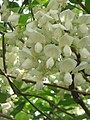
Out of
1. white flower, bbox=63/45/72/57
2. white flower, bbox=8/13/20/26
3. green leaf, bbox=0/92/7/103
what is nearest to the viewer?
white flower, bbox=63/45/72/57

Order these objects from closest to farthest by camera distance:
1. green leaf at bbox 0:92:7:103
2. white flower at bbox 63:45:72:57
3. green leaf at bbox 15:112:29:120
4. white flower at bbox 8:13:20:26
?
white flower at bbox 63:45:72:57 < white flower at bbox 8:13:20:26 < green leaf at bbox 0:92:7:103 < green leaf at bbox 15:112:29:120

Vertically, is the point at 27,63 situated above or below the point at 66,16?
below

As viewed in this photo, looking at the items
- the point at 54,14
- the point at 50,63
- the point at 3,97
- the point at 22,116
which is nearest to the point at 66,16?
the point at 54,14

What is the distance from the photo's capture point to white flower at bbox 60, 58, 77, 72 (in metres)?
1.08

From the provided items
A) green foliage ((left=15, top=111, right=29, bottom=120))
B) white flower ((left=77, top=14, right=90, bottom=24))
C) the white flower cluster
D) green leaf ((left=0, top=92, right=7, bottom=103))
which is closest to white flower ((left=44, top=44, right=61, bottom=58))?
the white flower cluster

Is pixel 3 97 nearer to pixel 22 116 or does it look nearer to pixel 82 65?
pixel 22 116

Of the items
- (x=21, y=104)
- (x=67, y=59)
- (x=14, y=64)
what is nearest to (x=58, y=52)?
(x=67, y=59)

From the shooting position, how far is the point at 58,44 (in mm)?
1102

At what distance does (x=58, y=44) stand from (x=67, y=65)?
65 mm

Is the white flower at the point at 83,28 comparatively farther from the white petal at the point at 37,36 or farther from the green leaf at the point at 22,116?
the green leaf at the point at 22,116

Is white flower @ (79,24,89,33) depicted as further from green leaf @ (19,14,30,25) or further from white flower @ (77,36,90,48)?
green leaf @ (19,14,30,25)

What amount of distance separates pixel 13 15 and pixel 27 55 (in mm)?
155

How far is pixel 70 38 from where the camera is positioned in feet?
3.56

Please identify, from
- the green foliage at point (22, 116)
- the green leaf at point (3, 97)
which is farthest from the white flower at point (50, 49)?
the green foliage at point (22, 116)
